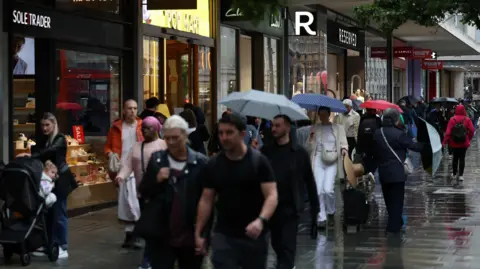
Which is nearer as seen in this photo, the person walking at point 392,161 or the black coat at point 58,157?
the black coat at point 58,157

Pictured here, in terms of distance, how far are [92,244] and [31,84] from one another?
299cm

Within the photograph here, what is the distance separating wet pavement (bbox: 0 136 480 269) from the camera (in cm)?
1097

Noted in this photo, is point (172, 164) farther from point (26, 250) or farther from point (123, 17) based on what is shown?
point (123, 17)

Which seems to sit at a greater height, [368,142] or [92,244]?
[368,142]

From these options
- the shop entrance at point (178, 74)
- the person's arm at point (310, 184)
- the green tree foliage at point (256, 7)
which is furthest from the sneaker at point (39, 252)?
the shop entrance at point (178, 74)

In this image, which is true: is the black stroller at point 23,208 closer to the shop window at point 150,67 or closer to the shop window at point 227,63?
the shop window at point 150,67

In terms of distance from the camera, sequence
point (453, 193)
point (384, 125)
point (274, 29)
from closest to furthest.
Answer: point (384, 125) → point (453, 193) → point (274, 29)

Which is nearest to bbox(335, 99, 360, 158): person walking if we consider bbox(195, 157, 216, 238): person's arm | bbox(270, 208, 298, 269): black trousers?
bbox(270, 208, 298, 269): black trousers

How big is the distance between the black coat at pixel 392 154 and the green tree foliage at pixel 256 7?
6.37 metres

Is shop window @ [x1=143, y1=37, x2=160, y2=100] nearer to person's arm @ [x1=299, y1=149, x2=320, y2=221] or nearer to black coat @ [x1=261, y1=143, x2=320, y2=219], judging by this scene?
black coat @ [x1=261, y1=143, x2=320, y2=219]

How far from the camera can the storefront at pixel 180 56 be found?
18.1m

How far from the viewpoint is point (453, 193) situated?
19.1m

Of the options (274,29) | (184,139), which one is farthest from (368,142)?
(274,29)

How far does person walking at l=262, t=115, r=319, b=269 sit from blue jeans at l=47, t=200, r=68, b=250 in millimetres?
2890
